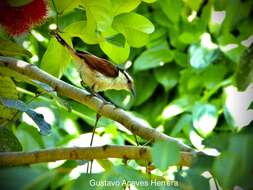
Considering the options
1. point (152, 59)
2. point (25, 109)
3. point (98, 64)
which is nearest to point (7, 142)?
point (25, 109)

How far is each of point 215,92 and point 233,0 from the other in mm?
646

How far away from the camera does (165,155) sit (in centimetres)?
28

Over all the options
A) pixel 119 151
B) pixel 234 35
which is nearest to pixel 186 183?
pixel 119 151

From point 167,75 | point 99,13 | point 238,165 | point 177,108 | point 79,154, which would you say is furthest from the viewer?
point 167,75

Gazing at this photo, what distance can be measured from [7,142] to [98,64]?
14 cm

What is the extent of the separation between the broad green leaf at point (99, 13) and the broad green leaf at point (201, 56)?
65 centimetres

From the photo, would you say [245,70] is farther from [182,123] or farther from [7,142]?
[182,123]

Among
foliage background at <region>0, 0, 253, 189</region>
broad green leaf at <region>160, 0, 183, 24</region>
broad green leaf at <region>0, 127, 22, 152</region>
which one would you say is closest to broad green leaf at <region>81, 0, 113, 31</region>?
foliage background at <region>0, 0, 253, 189</region>

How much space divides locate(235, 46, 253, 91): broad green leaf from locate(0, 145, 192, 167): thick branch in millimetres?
108

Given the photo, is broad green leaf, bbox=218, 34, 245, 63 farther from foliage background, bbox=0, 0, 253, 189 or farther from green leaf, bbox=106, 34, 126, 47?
green leaf, bbox=106, 34, 126, 47

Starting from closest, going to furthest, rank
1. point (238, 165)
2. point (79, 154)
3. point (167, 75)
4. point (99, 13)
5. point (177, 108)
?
point (238, 165)
point (79, 154)
point (99, 13)
point (177, 108)
point (167, 75)

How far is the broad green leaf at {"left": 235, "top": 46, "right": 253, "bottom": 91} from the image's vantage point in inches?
15.7

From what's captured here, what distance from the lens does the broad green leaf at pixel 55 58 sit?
0.51 meters

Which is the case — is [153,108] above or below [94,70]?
above
